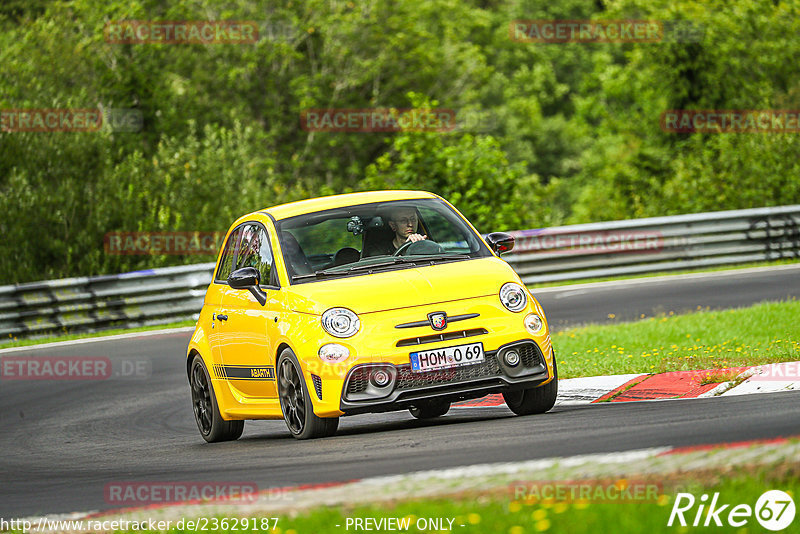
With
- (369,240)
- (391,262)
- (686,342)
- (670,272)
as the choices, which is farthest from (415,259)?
(670,272)

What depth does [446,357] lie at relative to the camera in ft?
28.0

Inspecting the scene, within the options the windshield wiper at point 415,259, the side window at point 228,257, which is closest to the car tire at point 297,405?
the windshield wiper at point 415,259

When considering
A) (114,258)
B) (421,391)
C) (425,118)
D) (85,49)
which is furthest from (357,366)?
(85,49)

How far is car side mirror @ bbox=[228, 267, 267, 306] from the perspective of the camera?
9.40 meters

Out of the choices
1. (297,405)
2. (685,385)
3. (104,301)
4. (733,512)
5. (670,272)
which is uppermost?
(733,512)

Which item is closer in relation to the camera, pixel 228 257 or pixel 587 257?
pixel 228 257

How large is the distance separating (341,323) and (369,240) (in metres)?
1.36

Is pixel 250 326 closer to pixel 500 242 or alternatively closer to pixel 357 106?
pixel 500 242

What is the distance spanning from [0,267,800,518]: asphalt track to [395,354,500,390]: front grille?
0.35 metres

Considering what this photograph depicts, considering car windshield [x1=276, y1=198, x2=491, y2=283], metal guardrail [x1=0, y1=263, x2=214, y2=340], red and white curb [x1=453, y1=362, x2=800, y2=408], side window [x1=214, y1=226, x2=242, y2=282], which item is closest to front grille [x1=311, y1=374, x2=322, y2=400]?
car windshield [x1=276, y1=198, x2=491, y2=283]

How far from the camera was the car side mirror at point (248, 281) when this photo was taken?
940 centimetres

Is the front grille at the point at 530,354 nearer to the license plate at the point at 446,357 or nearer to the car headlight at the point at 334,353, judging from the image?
the license plate at the point at 446,357

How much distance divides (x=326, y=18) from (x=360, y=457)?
38316 millimetres

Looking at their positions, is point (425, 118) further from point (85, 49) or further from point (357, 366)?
point (357, 366)
